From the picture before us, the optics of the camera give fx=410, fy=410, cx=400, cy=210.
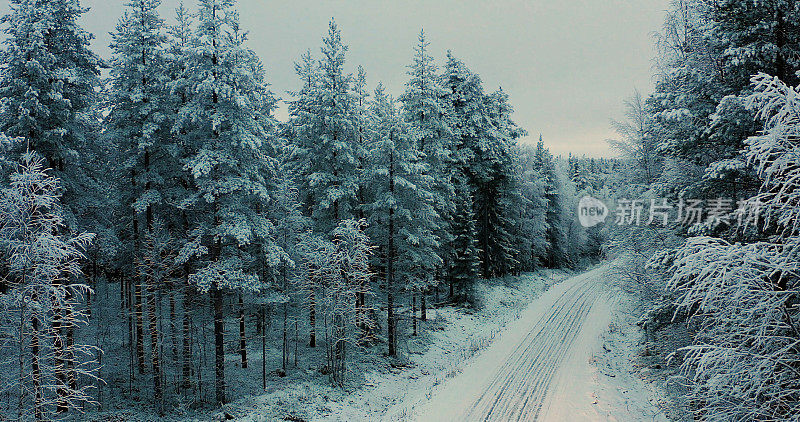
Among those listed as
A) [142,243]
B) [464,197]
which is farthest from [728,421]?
[464,197]

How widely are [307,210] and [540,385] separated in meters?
19.1

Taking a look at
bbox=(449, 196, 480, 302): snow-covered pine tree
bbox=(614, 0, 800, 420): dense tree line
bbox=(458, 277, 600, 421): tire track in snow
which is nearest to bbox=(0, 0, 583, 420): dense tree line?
bbox=(449, 196, 480, 302): snow-covered pine tree

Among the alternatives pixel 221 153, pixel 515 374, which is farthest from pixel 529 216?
pixel 221 153

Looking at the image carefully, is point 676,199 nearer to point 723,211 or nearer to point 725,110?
point 723,211

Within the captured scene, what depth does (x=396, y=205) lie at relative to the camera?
78.8 feet

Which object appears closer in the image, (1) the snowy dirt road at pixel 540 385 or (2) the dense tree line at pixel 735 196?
(2) the dense tree line at pixel 735 196

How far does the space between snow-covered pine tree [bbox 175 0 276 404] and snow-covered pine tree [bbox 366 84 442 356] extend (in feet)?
24.5

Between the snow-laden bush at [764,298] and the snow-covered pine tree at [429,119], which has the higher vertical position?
the snow-covered pine tree at [429,119]

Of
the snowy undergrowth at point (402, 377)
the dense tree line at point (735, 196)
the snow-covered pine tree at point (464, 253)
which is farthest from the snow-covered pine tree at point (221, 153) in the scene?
the snow-covered pine tree at point (464, 253)

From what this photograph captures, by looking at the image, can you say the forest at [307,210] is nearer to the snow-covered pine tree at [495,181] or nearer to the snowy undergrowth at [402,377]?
the snowy undergrowth at [402,377]

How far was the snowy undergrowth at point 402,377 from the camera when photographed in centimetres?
1697

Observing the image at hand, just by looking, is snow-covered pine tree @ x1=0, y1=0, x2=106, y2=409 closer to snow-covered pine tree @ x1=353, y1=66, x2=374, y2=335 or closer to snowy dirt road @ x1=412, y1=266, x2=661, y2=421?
snow-covered pine tree @ x1=353, y1=66, x2=374, y2=335

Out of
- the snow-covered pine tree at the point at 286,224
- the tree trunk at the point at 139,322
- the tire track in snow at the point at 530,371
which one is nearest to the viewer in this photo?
the tire track in snow at the point at 530,371

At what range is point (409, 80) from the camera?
2752 centimetres
